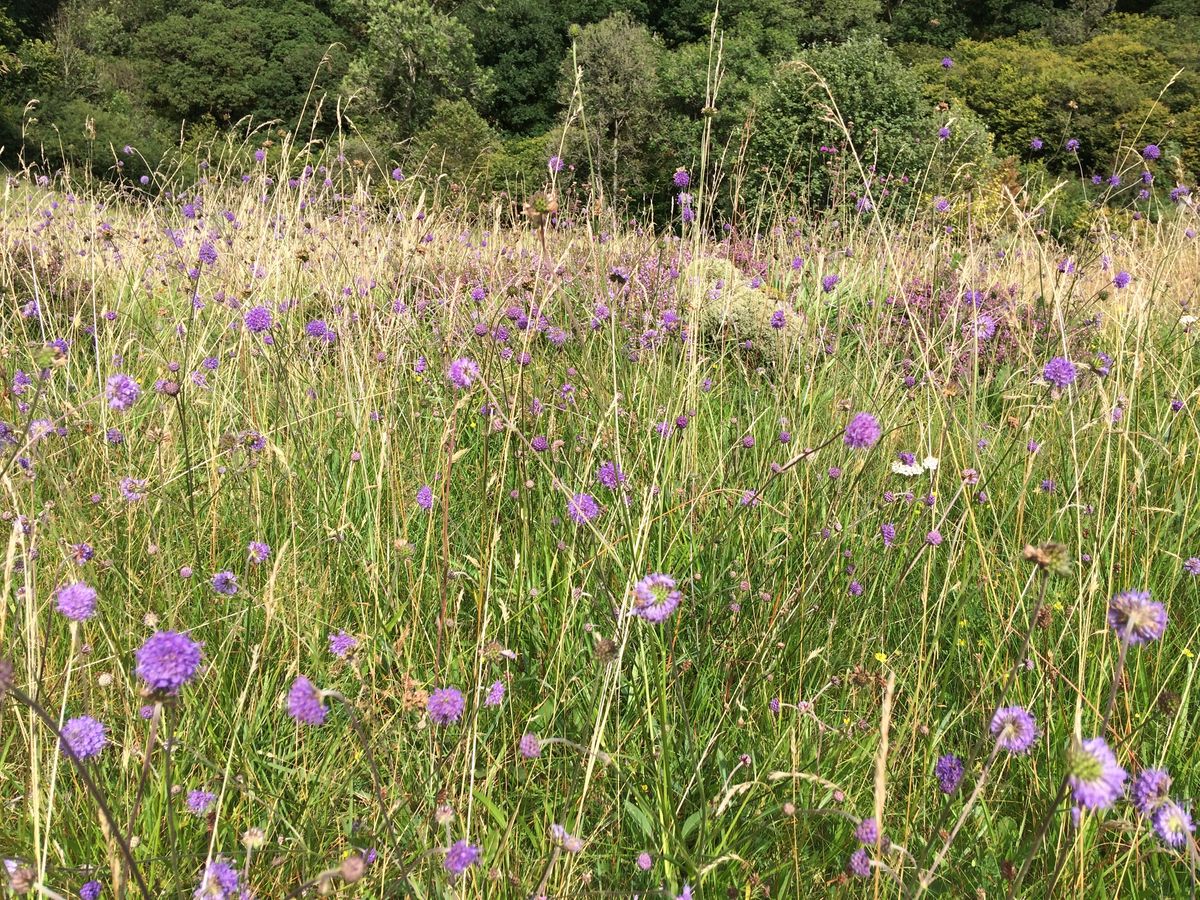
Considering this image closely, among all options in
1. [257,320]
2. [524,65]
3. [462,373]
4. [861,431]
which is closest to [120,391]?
[257,320]

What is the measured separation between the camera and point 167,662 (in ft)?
2.08

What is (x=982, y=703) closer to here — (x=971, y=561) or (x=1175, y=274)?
(x=971, y=561)

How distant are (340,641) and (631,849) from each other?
1.55ft

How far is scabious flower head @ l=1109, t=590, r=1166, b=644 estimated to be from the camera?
0.64 metres

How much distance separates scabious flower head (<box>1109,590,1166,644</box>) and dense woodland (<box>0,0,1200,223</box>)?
11755mm

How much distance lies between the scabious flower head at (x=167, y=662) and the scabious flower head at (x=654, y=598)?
0.40m

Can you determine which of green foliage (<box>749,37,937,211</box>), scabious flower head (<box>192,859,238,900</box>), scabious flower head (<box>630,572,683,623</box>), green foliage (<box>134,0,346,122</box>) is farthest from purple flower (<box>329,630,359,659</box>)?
green foliage (<box>134,0,346,122</box>)

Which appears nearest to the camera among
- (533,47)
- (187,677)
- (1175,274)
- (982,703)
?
(187,677)

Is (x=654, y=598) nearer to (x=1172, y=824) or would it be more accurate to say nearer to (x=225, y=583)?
(x=1172, y=824)

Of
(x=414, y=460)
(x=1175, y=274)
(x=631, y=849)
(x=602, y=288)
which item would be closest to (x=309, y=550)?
(x=414, y=460)

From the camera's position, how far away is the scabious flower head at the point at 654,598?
33.2 inches

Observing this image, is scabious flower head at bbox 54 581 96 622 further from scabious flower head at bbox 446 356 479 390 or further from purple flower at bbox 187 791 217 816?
scabious flower head at bbox 446 356 479 390

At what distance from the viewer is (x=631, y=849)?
3.58ft

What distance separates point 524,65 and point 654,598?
3649cm
